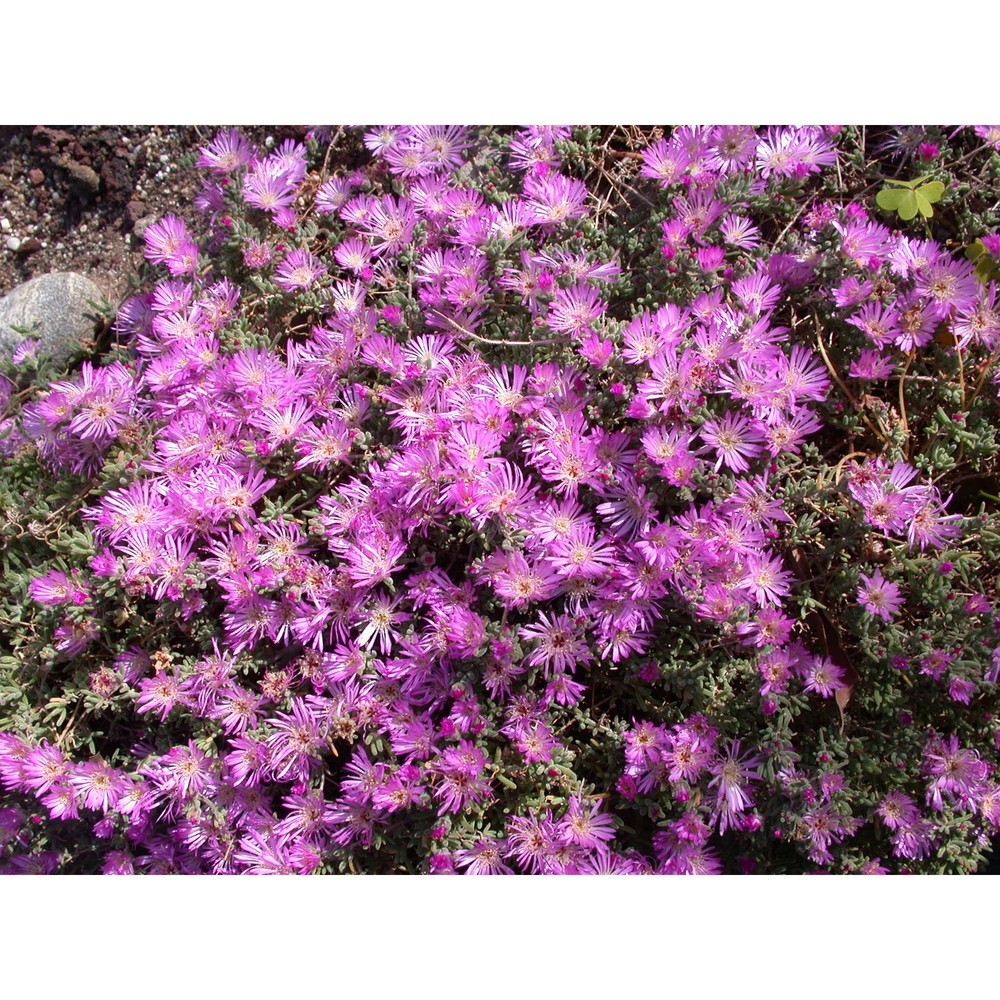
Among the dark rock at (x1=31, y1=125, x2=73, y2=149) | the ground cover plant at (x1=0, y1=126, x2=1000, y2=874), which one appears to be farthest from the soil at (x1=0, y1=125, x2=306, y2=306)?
the ground cover plant at (x1=0, y1=126, x2=1000, y2=874)

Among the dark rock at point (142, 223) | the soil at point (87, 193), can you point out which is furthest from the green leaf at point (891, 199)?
the dark rock at point (142, 223)

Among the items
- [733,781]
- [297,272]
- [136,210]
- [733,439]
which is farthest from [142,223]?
[733,781]

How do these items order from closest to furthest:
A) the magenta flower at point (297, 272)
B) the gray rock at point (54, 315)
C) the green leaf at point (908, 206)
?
the green leaf at point (908, 206)
the magenta flower at point (297, 272)
the gray rock at point (54, 315)

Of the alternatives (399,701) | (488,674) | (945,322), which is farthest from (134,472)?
(945,322)

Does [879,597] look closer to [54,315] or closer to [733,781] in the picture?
[733,781]

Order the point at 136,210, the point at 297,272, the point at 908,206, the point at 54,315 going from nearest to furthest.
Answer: the point at 908,206, the point at 297,272, the point at 54,315, the point at 136,210

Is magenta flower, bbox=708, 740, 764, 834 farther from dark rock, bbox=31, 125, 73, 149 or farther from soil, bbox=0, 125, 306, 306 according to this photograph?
dark rock, bbox=31, 125, 73, 149

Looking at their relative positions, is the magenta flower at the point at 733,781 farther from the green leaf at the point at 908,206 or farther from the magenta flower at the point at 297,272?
the magenta flower at the point at 297,272
